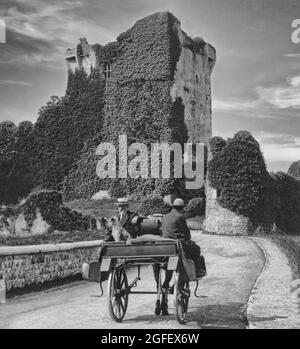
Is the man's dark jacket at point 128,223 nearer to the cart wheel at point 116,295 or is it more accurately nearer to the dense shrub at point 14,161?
the cart wheel at point 116,295

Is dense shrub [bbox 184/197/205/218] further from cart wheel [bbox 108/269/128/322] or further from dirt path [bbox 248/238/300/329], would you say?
cart wheel [bbox 108/269/128/322]

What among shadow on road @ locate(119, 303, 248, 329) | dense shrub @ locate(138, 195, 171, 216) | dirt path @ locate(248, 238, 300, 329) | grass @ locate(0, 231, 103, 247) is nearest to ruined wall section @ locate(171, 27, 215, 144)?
dense shrub @ locate(138, 195, 171, 216)

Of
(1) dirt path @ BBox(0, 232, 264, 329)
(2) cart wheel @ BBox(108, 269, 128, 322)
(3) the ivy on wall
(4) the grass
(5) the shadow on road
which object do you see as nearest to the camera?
(2) cart wheel @ BBox(108, 269, 128, 322)

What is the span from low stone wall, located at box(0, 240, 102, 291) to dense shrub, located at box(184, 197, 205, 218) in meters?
15.8

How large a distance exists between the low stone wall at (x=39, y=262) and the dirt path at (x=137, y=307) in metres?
0.31

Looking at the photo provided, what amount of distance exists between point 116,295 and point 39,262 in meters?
3.99

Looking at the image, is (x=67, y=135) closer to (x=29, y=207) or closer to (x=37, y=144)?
(x=37, y=144)

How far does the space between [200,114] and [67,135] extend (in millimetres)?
8833

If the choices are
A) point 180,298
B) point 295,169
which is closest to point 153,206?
point 295,169

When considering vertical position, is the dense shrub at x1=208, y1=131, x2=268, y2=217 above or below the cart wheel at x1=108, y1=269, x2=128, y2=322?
above

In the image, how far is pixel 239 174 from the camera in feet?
74.5

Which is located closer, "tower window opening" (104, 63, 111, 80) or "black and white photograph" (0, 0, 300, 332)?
"black and white photograph" (0, 0, 300, 332)

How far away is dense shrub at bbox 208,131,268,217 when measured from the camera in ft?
73.5

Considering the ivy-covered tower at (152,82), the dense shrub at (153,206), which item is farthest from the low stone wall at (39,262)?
the ivy-covered tower at (152,82)
